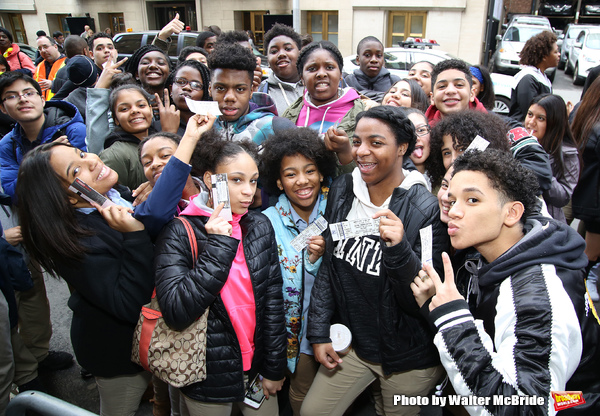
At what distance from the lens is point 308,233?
2320mm

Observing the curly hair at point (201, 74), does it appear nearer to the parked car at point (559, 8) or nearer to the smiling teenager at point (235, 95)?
the smiling teenager at point (235, 95)

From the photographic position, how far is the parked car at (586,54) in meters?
14.2

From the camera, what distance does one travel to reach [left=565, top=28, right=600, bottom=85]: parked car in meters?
14.2

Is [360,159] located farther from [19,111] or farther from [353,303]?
[19,111]

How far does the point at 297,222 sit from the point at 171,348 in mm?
1061

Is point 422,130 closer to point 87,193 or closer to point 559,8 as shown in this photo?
point 87,193

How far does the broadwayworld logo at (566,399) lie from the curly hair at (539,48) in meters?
4.29

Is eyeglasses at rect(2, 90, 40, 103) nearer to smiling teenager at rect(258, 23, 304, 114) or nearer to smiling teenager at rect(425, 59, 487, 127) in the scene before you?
smiling teenager at rect(258, 23, 304, 114)

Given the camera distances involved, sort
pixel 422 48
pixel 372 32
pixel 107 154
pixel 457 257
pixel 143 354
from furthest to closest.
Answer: pixel 372 32 < pixel 422 48 < pixel 107 154 < pixel 457 257 < pixel 143 354

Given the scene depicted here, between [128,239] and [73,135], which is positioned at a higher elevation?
[73,135]

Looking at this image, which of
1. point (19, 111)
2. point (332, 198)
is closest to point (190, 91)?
point (19, 111)

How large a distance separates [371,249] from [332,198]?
422 millimetres

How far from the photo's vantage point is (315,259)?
2428mm

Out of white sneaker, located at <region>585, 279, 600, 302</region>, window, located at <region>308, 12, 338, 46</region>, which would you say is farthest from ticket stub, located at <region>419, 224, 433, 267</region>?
window, located at <region>308, 12, 338, 46</region>
